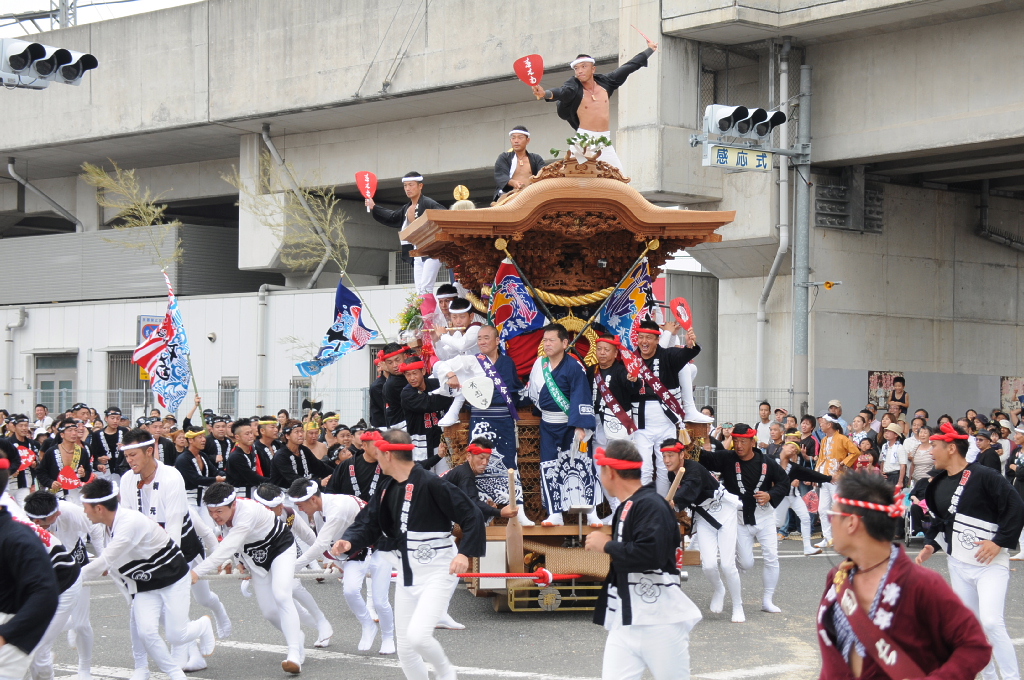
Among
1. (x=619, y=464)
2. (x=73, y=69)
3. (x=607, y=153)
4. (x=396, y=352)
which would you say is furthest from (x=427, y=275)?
(x=619, y=464)

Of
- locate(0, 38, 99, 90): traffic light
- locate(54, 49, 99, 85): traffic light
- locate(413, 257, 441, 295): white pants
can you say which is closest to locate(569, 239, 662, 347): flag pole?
locate(413, 257, 441, 295): white pants

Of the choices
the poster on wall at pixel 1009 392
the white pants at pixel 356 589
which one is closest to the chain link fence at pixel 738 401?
the poster on wall at pixel 1009 392

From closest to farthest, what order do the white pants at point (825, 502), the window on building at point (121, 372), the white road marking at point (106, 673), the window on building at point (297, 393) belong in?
the white road marking at point (106, 673)
the white pants at point (825, 502)
the window on building at point (297, 393)
the window on building at point (121, 372)

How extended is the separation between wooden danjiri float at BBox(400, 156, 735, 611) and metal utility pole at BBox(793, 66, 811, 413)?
1016cm

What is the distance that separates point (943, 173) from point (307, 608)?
61.5 ft

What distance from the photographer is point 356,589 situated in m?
10.4

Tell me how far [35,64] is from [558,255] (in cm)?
623

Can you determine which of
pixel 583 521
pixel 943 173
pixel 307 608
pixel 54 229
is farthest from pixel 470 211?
pixel 54 229

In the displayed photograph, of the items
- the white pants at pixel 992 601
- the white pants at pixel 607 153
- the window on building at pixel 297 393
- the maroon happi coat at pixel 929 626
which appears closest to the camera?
the maroon happi coat at pixel 929 626

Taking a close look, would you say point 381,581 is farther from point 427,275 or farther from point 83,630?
point 427,275

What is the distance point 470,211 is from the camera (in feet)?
38.1

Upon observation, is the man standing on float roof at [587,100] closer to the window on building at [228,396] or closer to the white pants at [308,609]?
the white pants at [308,609]

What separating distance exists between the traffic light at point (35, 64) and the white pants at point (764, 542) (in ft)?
28.3

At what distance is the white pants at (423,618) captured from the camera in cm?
769
